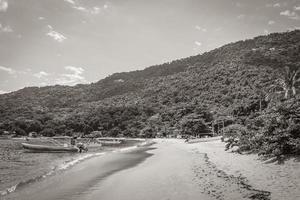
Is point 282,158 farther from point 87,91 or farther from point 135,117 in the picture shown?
point 87,91

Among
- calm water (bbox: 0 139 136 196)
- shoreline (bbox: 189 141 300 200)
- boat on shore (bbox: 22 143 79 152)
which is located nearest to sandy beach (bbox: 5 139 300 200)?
shoreline (bbox: 189 141 300 200)

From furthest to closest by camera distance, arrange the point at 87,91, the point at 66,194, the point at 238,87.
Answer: the point at 87,91
the point at 238,87
the point at 66,194

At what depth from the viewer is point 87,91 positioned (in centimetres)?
19162

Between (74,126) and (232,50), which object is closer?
(74,126)

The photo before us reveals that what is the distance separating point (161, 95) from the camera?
15900 cm

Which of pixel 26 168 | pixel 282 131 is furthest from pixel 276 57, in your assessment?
pixel 282 131

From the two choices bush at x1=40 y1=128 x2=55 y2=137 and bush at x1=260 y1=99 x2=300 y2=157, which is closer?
bush at x1=260 y1=99 x2=300 y2=157

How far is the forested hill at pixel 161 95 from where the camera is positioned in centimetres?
11809

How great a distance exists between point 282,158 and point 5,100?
169 meters

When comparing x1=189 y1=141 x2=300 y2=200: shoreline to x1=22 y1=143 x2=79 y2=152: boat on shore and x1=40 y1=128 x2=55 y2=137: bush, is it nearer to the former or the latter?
x1=22 y1=143 x2=79 y2=152: boat on shore

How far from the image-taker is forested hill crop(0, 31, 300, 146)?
4649 inches

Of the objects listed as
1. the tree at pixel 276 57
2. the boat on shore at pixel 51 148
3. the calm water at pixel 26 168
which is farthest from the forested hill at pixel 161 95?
the calm water at pixel 26 168

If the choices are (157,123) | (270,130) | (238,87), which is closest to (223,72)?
(238,87)

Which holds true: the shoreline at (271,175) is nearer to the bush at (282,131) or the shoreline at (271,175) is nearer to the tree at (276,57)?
the bush at (282,131)
